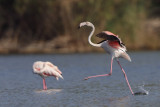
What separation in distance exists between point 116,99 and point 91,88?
7.19ft

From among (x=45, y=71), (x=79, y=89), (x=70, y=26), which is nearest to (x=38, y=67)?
(x=45, y=71)

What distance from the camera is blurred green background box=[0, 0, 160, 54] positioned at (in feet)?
97.2

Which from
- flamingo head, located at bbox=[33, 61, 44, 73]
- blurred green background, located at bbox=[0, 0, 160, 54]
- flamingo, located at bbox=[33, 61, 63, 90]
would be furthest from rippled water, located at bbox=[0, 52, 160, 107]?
blurred green background, located at bbox=[0, 0, 160, 54]

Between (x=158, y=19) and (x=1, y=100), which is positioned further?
(x=158, y=19)

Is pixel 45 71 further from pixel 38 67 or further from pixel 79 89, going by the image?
pixel 79 89

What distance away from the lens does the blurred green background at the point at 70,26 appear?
2964 cm

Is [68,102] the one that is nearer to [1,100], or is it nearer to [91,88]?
[1,100]

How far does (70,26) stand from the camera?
99.7 feet

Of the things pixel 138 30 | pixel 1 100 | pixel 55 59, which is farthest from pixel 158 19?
pixel 1 100

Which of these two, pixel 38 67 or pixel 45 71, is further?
pixel 38 67

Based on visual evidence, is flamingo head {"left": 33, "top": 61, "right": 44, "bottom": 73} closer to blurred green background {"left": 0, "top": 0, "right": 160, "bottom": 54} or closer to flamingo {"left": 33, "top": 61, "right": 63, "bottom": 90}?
flamingo {"left": 33, "top": 61, "right": 63, "bottom": 90}

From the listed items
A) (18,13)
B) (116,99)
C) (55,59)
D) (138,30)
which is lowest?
(116,99)

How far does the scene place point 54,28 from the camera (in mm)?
30766

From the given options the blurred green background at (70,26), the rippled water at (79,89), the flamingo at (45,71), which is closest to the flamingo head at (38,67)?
the flamingo at (45,71)
